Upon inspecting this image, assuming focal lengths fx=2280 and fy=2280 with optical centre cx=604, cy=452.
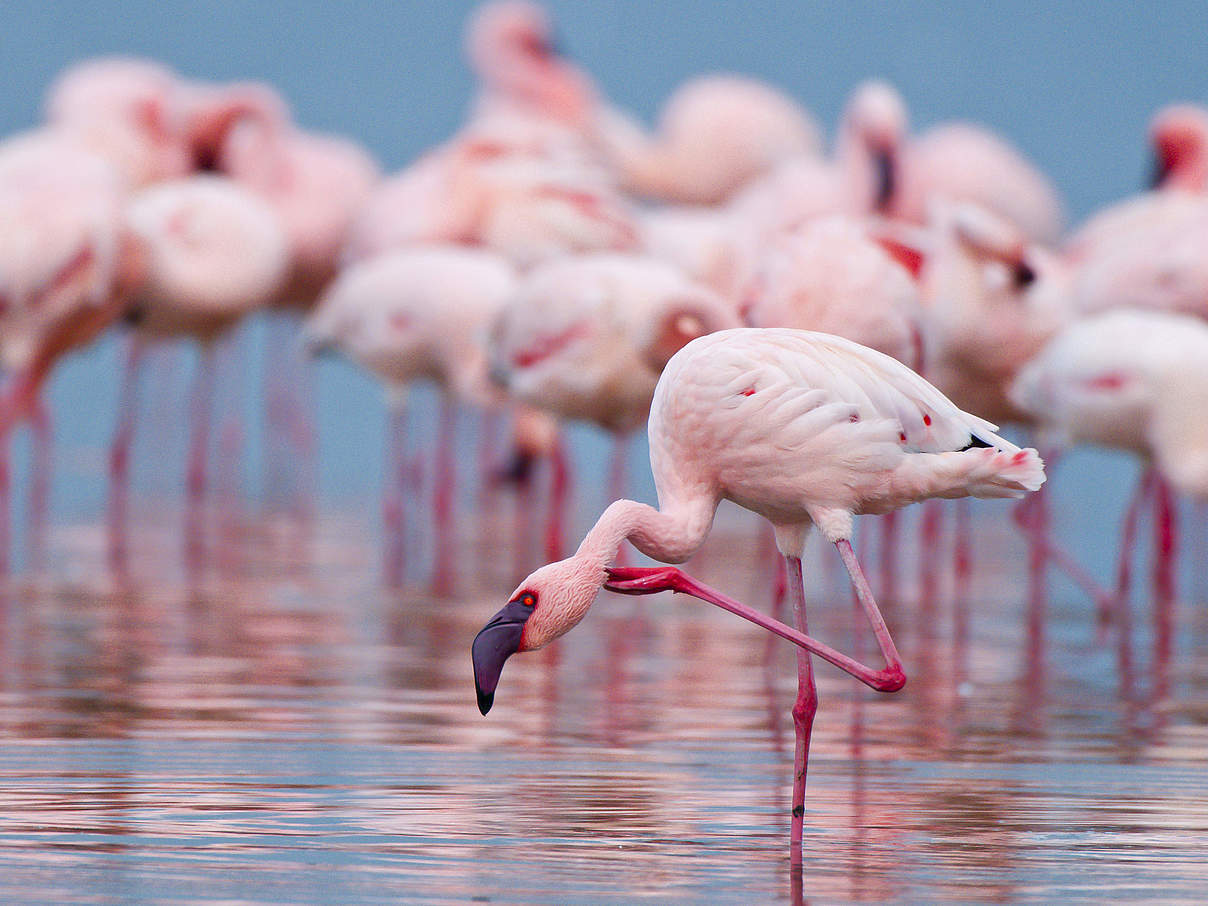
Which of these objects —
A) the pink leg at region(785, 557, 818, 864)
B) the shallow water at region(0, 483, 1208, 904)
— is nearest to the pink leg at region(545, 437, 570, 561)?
the shallow water at region(0, 483, 1208, 904)

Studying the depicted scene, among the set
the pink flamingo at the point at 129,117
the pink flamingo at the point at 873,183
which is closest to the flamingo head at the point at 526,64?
the pink flamingo at the point at 129,117

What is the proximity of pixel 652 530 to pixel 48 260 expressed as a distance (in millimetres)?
7042

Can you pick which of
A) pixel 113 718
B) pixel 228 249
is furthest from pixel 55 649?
pixel 228 249

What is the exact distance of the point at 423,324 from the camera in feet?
36.5

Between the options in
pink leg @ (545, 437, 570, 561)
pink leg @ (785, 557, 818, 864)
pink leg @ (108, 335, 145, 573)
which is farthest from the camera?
pink leg @ (108, 335, 145, 573)

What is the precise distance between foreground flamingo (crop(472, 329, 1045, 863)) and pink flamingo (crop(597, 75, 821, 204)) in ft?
48.4

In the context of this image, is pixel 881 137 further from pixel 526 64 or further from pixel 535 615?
pixel 535 615

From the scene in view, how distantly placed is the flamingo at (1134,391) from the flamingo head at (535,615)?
4124mm

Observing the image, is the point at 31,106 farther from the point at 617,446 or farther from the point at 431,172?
the point at 617,446

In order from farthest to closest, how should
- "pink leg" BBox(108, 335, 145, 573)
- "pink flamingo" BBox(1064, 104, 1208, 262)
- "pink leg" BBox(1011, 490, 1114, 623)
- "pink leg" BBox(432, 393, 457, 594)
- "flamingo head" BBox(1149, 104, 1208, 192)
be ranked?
1. "flamingo head" BBox(1149, 104, 1208, 192)
2. "pink flamingo" BBox(1064, 104, 1208, 262)
3. "pink leg" BBox(108, 335, 145, 573)
4. "pink leg" BBox(432, 393, 457, 594)
5. "pink leg" BBox(1011, 490, 1114, 623)

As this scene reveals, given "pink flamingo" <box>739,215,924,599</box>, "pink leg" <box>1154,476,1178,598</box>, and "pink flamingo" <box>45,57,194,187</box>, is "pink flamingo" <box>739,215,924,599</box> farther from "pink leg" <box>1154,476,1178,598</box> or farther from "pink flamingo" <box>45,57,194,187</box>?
"pink flamingo" <box>45,57,194,187</box>

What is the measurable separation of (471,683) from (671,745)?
1081mm

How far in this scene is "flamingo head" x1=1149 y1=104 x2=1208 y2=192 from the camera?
45.9 feet

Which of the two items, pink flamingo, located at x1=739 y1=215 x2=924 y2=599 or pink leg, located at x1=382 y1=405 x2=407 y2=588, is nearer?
pink flamingo, located at x1=739 y1=215 x2=924 y2=599
